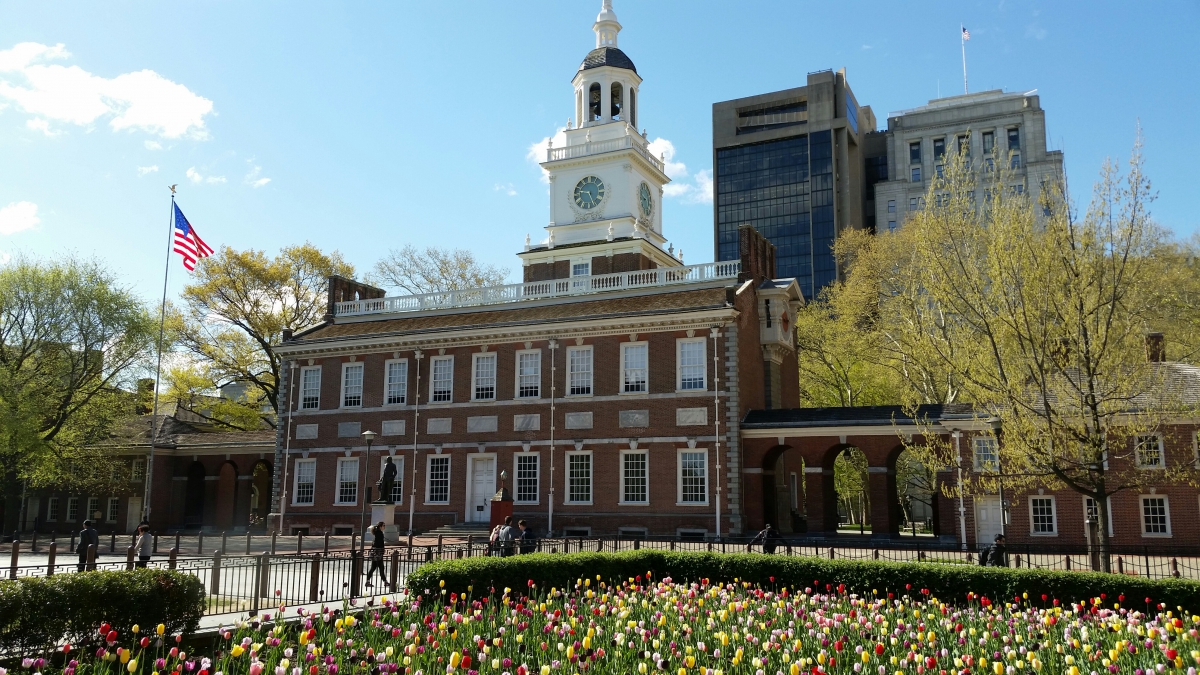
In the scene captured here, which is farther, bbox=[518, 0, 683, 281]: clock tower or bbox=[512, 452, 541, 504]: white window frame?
bbox=[518, 0, 683, 281]: clock tower

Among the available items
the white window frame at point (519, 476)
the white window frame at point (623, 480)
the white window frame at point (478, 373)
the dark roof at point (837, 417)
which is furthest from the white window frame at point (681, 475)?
the white window frame at point (478, 373)

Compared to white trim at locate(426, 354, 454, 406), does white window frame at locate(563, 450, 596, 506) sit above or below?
below

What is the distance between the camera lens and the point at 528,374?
39250 millimetres

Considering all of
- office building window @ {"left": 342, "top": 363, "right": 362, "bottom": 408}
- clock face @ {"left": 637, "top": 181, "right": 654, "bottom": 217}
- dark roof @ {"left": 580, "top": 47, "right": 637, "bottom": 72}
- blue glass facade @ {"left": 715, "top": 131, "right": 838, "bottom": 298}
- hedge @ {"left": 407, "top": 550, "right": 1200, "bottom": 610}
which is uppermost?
blue glass facade @ {"left": 715, "top": 131, "right": 838, "bottom": 298}

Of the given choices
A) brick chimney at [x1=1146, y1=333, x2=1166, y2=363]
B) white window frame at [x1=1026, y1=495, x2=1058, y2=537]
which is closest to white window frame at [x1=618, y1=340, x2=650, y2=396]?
white window frame at [x1=1026, y1=495, x2=1058, y2=537]

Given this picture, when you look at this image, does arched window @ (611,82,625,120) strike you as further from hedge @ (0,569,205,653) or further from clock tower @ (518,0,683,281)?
hedge @ (0,569,205,653)

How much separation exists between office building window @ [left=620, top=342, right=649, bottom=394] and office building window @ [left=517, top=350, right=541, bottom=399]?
3769mm

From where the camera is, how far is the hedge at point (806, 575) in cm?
1541

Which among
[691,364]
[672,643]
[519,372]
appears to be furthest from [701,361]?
[672,643]

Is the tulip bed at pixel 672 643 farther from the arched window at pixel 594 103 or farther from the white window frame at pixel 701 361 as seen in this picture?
the arched window at pixel 594 103

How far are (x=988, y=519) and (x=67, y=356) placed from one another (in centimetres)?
4018

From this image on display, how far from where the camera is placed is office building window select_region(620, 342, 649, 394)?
37156 mm

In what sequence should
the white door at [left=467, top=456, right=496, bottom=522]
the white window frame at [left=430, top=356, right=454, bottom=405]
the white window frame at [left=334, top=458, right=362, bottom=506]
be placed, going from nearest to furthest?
the white door at [left=467, top=456, right=496, bottom=522]
the white window frame at [left=430, top=356, right=454, bottom=405]
the white window frame at [left=334, top=458, right=362, bottom=506]

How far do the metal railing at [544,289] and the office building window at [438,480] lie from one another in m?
7.49
